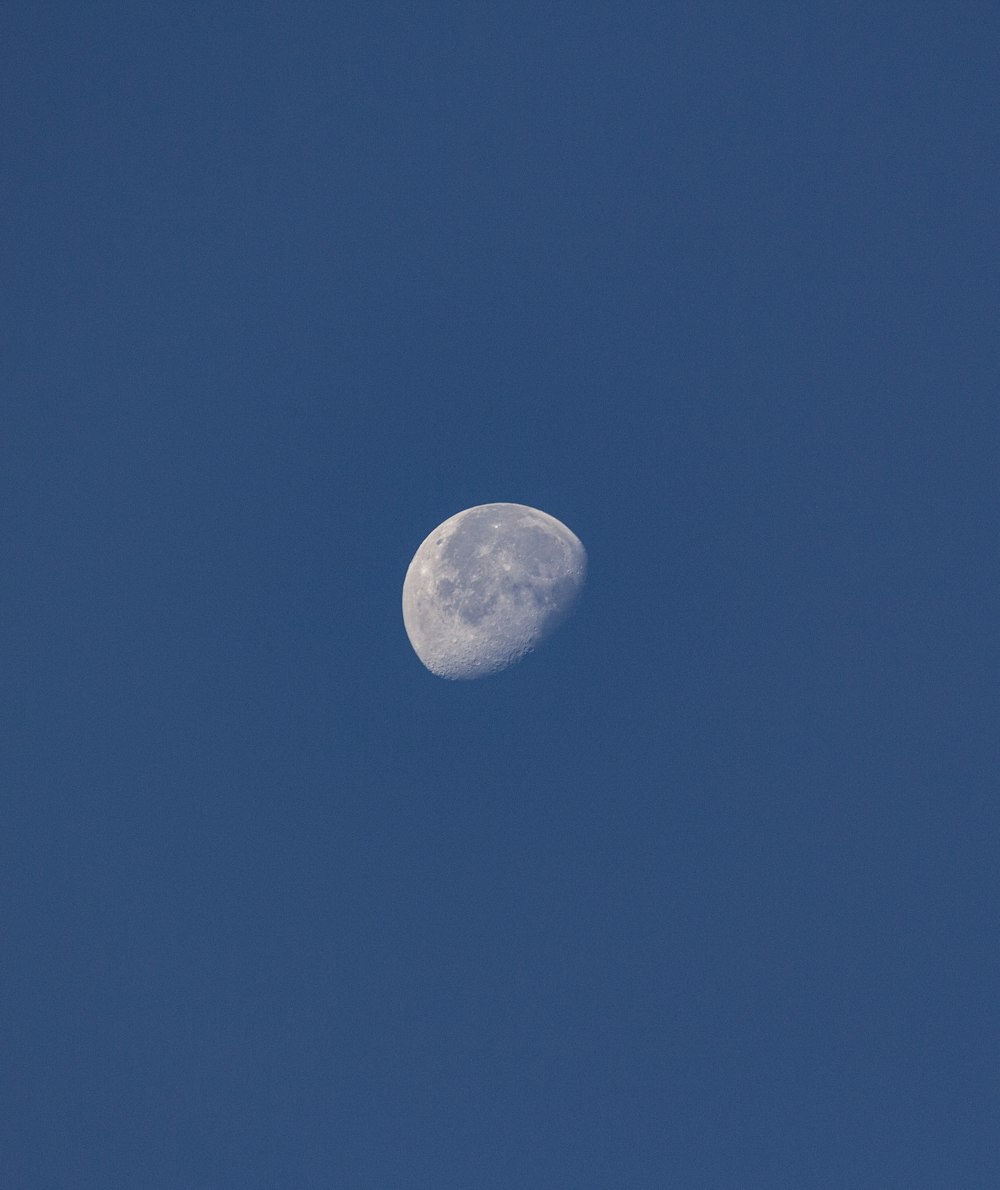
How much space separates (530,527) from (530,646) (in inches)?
Result: 129

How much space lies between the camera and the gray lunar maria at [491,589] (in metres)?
31.1

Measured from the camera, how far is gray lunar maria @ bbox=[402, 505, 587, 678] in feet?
102

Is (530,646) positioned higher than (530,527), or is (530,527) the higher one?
(530,527)

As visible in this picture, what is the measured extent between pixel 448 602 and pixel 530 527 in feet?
9.75

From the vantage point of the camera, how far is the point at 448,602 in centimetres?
3167

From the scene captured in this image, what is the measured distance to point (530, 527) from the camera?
106ft

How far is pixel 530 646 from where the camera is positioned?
3117cm

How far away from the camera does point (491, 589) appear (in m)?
31.4

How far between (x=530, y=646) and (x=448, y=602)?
245 centimetres
